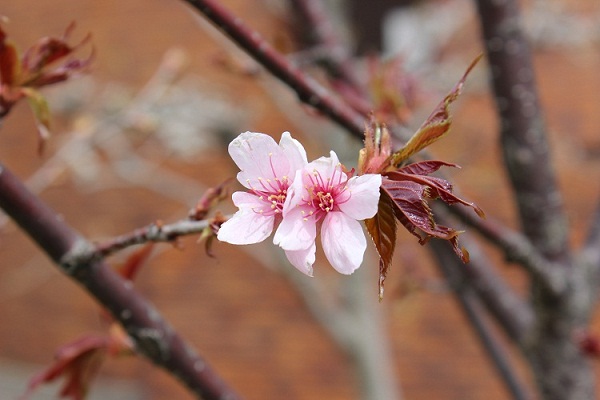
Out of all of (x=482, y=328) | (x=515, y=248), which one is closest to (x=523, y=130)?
(x=515, y=248)

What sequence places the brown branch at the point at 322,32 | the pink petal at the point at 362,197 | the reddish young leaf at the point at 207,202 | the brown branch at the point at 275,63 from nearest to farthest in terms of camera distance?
the pink petal at the point at 362,197, the reddish young leaf at the point at 207,202, the brown branch at the point at 275,63, the brown branch at the point at 322,32

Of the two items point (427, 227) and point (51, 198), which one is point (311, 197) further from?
point (51, 198)

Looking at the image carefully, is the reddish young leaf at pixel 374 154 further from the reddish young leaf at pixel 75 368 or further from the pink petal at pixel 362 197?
the reddish young leaf at pixel 75 368

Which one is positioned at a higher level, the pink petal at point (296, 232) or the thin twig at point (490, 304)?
the pink petal at point (296, 232)

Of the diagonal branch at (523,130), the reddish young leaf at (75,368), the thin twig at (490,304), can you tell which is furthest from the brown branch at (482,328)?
the reddish young leaf at (75,368)

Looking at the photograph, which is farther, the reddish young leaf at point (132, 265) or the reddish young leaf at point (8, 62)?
the reddish young leaf at point (132, 265)

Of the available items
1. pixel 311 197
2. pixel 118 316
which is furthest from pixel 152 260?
pixel 311 197

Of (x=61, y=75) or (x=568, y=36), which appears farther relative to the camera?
(x=568, y=36)
